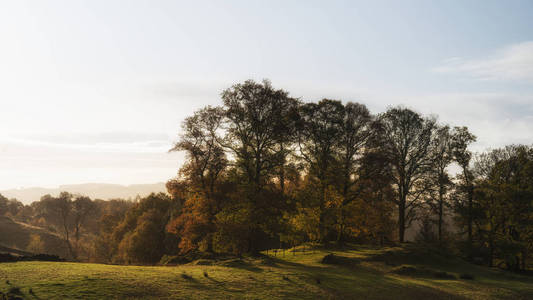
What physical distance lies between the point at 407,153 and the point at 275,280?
32481 millimetres

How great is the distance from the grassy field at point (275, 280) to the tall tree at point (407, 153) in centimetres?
1077

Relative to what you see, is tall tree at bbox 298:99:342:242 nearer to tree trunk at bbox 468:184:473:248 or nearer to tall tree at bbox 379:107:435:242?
tall tree at bbox 379:107:435:242

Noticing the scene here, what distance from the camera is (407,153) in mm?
47188

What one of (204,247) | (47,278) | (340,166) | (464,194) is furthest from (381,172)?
(47,278)

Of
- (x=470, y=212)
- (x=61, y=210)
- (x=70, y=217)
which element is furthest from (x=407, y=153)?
(x=70, y=217)

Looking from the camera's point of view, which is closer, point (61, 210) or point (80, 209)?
point (80, 209)

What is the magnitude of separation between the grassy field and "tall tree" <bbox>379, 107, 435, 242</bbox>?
1077 centimetres

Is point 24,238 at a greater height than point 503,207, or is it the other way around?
point 503,207

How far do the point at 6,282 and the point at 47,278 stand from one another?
1984 mm

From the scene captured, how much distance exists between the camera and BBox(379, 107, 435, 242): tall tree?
151 ft

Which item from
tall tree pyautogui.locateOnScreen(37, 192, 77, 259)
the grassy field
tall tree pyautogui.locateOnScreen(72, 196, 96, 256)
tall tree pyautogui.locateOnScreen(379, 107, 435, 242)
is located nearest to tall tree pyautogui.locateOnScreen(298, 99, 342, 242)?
tall tree pyautogui.locateOnScreen(379, 107, 435, 242)

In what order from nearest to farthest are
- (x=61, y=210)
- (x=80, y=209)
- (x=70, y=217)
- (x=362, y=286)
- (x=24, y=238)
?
(x=362, y=286), (x=24, y=238), (x=80, y=209), (x=61, y=210), (x=70, y=217)

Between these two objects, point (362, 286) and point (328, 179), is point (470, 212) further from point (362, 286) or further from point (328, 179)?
point (362, 286)

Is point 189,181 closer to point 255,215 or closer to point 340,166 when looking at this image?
point 255,215
